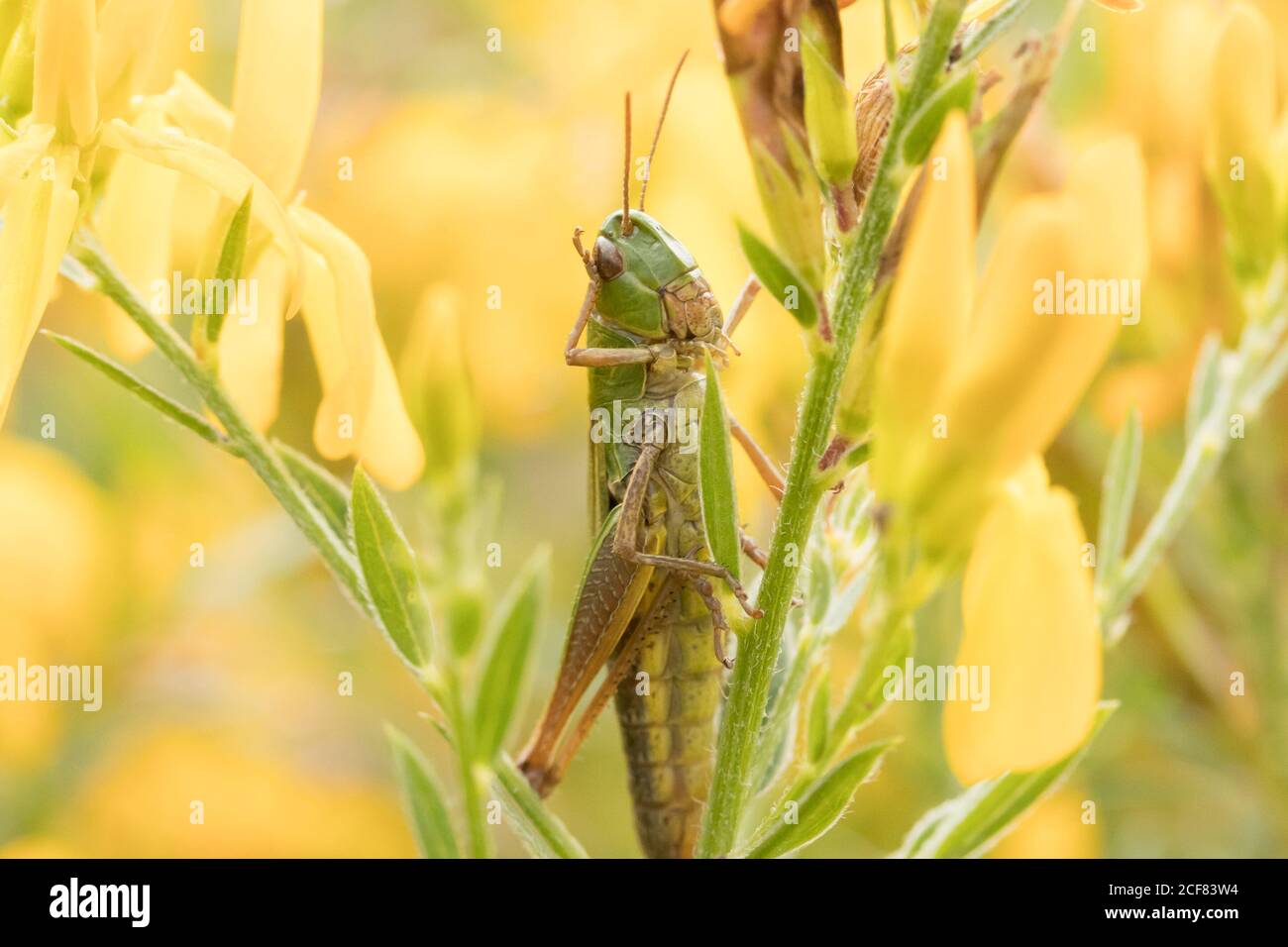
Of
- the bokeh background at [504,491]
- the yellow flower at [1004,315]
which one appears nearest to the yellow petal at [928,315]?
the yellow flower at [1004,315]

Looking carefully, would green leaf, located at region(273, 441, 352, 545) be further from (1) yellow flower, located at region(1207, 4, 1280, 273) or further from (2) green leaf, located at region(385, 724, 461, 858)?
(1) yellow flower, located at region(1207, 4, 1280, 273)

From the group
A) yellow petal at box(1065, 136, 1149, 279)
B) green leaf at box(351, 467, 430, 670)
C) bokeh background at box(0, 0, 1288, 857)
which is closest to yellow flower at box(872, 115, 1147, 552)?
yellow petal at box(1065, 136, 1149, 279)

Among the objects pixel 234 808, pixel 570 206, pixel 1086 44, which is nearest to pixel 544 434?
pixel 570 206

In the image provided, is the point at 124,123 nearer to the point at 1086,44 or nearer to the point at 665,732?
the point at 665,732

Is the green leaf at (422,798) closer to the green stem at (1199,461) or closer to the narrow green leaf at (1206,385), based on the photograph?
the green stem at (1199,461)

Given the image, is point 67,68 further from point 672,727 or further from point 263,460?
point 672,727

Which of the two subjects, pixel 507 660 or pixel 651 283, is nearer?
pixel 507 660

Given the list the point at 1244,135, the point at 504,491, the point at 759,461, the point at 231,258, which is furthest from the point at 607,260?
the point at 504,491
